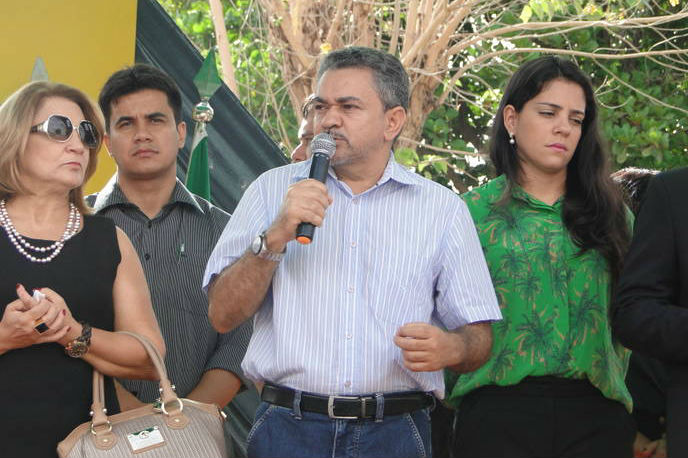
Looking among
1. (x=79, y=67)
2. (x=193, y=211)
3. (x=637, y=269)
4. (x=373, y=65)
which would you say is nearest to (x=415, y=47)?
(x=79, y=67)

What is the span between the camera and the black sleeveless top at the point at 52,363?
2.92 m

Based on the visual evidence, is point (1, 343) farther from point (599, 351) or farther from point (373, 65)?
point (599, 351)

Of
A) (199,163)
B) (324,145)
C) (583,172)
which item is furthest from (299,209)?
(199,163)

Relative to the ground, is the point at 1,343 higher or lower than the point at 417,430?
higher

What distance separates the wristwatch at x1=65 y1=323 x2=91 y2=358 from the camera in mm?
2938

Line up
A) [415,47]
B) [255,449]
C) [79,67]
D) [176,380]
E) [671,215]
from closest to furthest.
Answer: [671,215], [255,449], [176,380], [79,67], [415,47]

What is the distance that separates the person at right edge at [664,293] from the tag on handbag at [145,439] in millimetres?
1259

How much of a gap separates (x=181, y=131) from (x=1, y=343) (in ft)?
5.46

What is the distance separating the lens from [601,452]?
133 inches

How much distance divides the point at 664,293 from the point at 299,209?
3.20 ft

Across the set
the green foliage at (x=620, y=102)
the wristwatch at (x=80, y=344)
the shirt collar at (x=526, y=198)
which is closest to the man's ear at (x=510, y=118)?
the shirt collar at (x=526, y=198)

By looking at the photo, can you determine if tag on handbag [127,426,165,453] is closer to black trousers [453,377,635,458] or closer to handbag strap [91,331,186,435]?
handbag strap [91,331,186,435]

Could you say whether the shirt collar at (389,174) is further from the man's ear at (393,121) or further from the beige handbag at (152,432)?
the beige handbag at (152,432)

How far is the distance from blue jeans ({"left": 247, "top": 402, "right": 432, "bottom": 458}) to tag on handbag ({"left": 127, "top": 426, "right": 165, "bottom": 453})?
33cm
